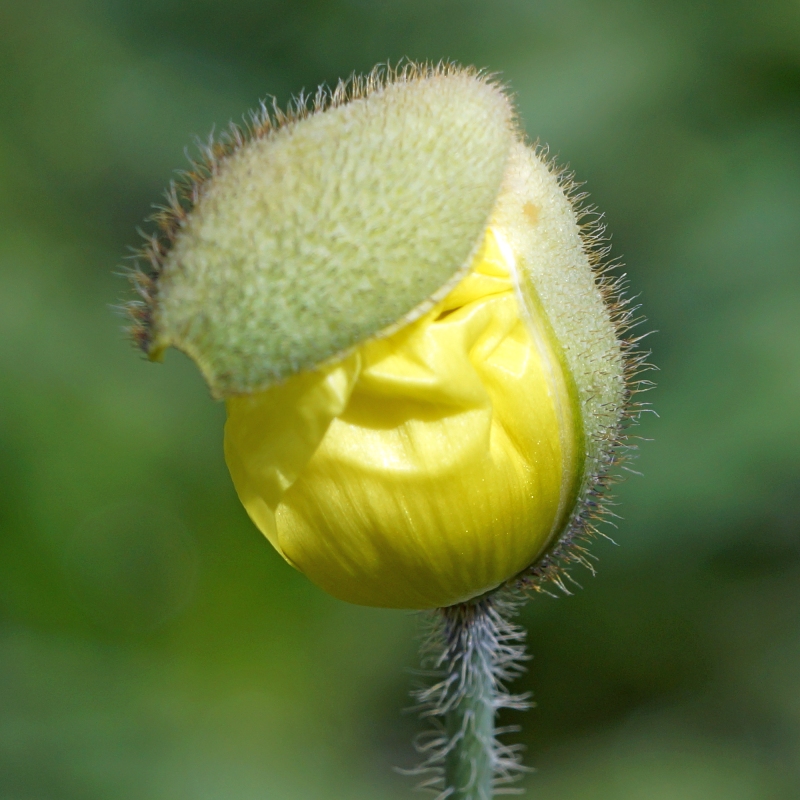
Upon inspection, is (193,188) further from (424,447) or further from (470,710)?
(470,710)

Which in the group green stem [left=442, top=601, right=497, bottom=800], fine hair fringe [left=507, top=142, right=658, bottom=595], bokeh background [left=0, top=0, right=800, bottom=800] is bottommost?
green stem [left=442, top=601, right=497, bottom=800]

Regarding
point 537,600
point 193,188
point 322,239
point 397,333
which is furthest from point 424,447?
point 537,600

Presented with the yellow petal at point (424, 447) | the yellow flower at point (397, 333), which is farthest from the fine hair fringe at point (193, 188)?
the yellow petal at point (424, 447)

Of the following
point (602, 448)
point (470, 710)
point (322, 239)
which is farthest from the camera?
point (470, 710)

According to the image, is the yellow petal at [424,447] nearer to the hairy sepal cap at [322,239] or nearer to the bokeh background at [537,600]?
the hairy sepal cap at [322,239]

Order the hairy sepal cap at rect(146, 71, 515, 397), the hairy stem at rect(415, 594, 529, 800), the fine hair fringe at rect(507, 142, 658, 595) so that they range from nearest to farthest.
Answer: the hairy sepal cap at rect(146, 71, 515, 397)
the fine hair fringe at rect(507, 142, 658, 595)
the hairy stem at rect(415, 594, 529, 800)

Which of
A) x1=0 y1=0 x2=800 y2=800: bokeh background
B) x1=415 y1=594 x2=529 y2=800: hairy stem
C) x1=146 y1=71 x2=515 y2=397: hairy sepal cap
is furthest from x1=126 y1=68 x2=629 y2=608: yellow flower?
x1=0 y1=0 x2=800 y2=800: bokeh background

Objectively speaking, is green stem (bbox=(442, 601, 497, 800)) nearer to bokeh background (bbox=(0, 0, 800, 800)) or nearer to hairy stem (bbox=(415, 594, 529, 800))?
hairy stem (bbox=(415, 594, 529, 800))

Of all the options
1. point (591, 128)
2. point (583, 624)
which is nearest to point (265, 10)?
point (591, 128)

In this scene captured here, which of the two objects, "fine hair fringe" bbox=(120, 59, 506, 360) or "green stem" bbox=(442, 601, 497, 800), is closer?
"fine hair fringe" bbox=(120, 59, 506, 360)
